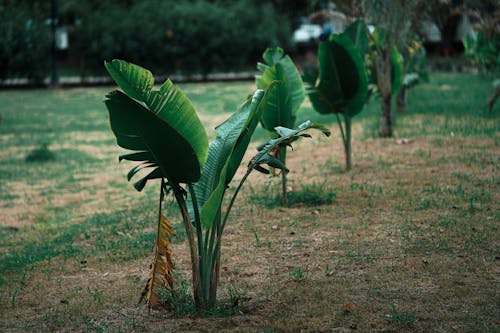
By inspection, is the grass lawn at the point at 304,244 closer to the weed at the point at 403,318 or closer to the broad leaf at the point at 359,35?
the weed at the point at 403,318

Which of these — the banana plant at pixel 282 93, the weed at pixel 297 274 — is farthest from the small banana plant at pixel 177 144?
the banana plant at pixel 282 93

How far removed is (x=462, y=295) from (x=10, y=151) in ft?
33.1

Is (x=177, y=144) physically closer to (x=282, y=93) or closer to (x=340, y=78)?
(x=282, y=93)

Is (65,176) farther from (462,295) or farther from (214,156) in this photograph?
(462,295)

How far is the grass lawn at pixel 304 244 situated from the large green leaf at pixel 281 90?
91 cm

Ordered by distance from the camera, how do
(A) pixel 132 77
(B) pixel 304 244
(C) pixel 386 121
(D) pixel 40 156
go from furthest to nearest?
(D) pixel 40 156
(C) pixel 386 121
(B) pixel 304 244
(A) pixel 132 77

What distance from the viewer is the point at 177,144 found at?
3703 mm

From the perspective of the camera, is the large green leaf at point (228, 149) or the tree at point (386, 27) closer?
the large green leaf at point (228, 149)

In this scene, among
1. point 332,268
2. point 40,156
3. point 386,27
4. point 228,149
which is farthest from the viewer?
point 40,156

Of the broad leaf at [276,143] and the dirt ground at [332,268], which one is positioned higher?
the broad leaf at [276,143]

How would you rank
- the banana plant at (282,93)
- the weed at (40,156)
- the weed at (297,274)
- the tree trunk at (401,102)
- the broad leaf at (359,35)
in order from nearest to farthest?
the weed at (297,274)
the banana plant at (282,93)
the broad leaf at (359,35)
the weed at (40,156)
the tree trunk at (401,102)

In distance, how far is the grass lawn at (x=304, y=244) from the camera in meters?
4.07

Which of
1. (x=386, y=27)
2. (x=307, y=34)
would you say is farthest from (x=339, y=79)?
(x=307, y=34)

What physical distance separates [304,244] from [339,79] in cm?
256
